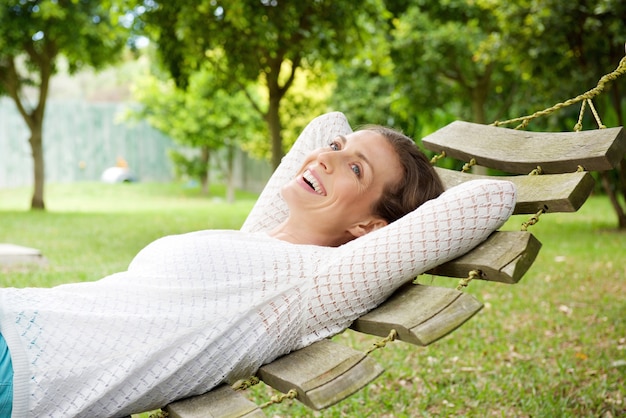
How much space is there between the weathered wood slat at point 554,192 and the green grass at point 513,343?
0.45 meters

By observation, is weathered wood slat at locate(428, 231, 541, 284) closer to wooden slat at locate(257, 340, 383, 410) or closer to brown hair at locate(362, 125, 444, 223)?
brown hair at locate(362, 125, 444, 223)

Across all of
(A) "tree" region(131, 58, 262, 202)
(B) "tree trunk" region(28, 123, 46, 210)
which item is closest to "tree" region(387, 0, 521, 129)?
(A) "tree" region(131, 58, 262, 202)

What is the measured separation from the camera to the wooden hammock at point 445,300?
5.72 ft

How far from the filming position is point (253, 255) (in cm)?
199

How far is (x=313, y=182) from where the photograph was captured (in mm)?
2223

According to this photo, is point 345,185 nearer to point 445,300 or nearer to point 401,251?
point 401,251

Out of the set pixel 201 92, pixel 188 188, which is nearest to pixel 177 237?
pixel 201 92

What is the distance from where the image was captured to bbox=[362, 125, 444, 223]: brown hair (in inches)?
87.8

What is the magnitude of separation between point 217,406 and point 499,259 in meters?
0.80

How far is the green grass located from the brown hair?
15.1 inches

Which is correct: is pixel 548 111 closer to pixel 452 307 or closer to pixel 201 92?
pixel 452 307

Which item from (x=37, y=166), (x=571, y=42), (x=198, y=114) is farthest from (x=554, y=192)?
(x=198, y=114)

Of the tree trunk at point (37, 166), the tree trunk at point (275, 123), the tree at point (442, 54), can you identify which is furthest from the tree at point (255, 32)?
the tree trunk at point (37, 166)

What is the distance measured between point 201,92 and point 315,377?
15.1 meters
